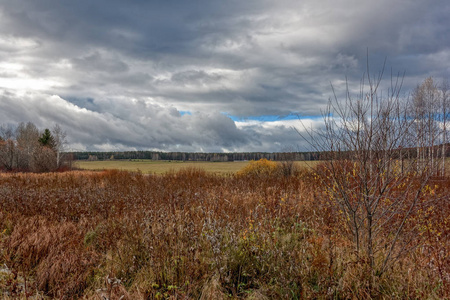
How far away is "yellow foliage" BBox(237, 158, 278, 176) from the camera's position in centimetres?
2078

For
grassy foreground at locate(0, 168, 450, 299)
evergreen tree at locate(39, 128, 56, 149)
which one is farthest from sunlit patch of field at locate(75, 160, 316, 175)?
grassy foreground at locate(0, 168, 450, 299)

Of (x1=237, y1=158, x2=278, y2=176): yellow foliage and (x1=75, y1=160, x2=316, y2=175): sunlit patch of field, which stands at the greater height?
(x1=237, y1=158, x2=278, y2=176): yellow foliage

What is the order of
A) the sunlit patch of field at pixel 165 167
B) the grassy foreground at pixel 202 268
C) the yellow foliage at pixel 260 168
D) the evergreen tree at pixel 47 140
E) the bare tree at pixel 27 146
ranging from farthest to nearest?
1. the evergreen tree at pixel 47 140
2. the bare tree at pixel 27 146
3. the sunlit patch of field at pixel 165 167
4. the yellow foliage at pixel 260 168
5. the grassy foreground at pixel 202 268

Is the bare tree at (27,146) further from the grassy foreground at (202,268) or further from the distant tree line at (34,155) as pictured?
the grassy foreground at (202,268)

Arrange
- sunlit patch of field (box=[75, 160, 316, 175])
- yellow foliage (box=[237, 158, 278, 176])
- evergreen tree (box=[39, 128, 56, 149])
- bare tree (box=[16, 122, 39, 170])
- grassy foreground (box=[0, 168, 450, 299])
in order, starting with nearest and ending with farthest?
grassy foreground (box=[0, 168, 450, 299]), yellow foliage (box=[237, 158, 278, 176]), sunlit patch of field (box=[75, 160, 316, 175]), bare tree (box=[16, 122, 39, 170]), evergreen tree (box=[39, 128, 56, 149])

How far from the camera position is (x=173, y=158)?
12094 cm

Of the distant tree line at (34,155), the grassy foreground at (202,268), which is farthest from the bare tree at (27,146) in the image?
the grassy foreground at (202,268)

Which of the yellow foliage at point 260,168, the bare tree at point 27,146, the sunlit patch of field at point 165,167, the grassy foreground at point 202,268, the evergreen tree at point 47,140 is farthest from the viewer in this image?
the evergreen tree at point 47,140

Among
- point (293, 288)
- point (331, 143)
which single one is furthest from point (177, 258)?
point (331, 143)

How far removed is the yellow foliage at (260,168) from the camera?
20781mm

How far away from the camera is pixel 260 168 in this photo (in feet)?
71.2

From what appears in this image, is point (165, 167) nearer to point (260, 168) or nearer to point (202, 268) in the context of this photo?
point (260, 168)

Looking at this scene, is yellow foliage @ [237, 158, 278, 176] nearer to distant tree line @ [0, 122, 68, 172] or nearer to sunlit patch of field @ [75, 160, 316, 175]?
sunlit patch of field @ [75, 160, 316, 175]

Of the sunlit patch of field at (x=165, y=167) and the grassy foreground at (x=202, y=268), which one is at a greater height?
the grassy foreground at (x=202, y=268)
